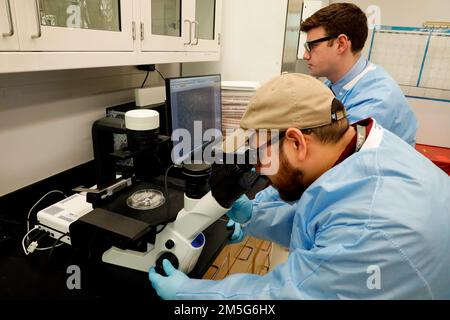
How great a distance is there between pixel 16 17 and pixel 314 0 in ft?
5.12

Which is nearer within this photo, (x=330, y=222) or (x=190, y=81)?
(x=330, y=222)

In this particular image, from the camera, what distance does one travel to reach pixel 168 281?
754mm

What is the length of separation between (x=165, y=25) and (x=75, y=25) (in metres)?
0.48

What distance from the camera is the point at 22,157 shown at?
1121 mm

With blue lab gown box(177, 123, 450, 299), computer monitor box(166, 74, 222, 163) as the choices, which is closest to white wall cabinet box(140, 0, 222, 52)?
computer monitor box(166, 74, 222, 163)

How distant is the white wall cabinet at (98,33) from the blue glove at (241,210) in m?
0.64

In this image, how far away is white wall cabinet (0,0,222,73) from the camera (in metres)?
0.71

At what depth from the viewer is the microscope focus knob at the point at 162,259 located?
79cm

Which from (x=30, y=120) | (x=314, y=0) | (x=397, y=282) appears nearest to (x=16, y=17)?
(x=30, y=120)

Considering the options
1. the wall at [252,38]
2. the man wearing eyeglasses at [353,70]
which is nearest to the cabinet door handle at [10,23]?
the man wearing eyeglasses at [353,70]

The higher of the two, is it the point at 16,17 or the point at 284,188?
the point at 16,17

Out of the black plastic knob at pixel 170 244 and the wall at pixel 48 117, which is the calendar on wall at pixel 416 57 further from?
the black plastic knob at pixel 170 244

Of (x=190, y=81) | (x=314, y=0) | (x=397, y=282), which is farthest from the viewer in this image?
(x=314, y=0)

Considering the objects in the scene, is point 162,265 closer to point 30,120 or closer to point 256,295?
point 256,295
